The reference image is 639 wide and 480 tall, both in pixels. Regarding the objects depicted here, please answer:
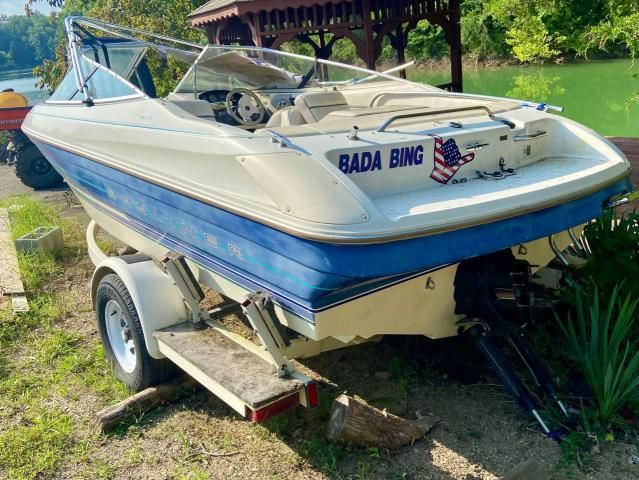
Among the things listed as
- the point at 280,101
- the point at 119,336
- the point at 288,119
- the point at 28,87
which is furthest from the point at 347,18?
the point at 28,87

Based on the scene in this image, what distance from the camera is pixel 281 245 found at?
2748 mm

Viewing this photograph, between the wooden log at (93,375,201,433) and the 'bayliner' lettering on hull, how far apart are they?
1.67m

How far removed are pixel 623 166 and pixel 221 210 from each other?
215 centimetres

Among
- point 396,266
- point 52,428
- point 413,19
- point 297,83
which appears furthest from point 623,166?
point 413,19

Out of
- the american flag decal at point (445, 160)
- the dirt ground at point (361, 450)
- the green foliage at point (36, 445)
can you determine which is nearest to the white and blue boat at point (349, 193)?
the american flag decal at point (445, 160)

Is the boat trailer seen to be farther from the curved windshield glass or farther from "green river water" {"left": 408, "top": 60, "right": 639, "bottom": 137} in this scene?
"green river water" {"left": 408, "top": 60, "right": 639, "bottom": 137}

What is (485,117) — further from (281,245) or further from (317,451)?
(317,451)

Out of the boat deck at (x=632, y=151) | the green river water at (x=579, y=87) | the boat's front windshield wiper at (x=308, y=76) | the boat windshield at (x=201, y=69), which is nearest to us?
the boat windshield at (x=201, y=69)

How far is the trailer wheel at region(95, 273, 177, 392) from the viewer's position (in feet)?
11.9

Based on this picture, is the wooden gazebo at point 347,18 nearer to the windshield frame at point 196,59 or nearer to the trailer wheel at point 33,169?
the trailer wheel at point 33,169

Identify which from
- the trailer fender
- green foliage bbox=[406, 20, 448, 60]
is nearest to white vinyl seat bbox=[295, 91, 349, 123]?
the trailer fender

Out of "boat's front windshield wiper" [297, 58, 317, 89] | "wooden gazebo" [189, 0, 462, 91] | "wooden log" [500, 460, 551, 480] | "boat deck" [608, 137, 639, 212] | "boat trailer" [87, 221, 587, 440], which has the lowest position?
"boat deck" [608, 137, 639, 212]

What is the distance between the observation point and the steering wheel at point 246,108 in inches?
185

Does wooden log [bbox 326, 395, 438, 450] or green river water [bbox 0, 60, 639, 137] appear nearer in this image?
wooden log [bbox 326, 395, 438, 450]
